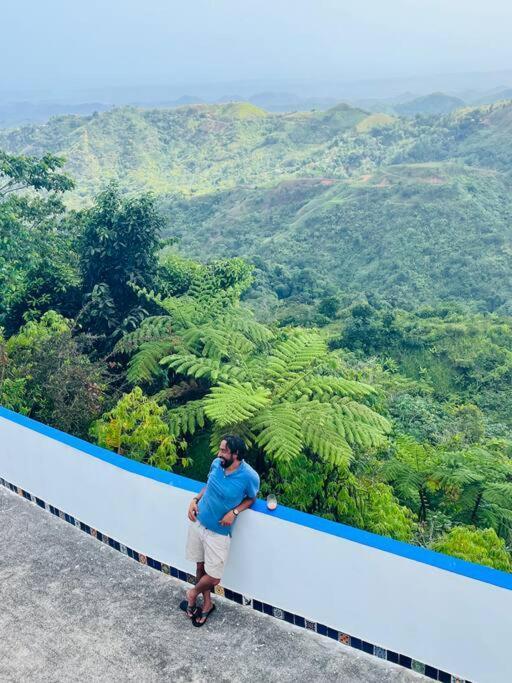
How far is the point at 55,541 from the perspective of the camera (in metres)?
4.68

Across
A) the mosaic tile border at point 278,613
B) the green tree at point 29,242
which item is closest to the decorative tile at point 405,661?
the mosaic tile border at point 278,613

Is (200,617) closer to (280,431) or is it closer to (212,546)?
(212,546)

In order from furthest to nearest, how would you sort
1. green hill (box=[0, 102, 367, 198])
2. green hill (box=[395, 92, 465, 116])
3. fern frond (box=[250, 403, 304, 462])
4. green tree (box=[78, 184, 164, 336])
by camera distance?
green hill (box=[395, 92, 465, 116])
green hill (box=[0, 102, 367, 198])
green tree (box=[78, 184, 164, 336])
fern frond (box=[250, 403, 304, 462])

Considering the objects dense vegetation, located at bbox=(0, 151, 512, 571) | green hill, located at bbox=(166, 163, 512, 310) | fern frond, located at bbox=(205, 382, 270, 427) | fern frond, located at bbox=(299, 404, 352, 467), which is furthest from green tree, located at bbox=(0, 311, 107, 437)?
green hill, located at bbox=(166, 163, 512, 310)

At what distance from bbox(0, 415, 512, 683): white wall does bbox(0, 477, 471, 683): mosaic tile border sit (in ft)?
0.12

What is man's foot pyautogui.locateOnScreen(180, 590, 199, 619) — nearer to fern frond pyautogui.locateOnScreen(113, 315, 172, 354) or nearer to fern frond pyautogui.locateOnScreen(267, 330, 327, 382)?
fern frond pyautogui.locateOnScreen(267, 330, 327, 382)

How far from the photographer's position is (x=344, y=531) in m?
3.55

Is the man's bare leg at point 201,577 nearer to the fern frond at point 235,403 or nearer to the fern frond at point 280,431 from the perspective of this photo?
the fern frond at point 280,431

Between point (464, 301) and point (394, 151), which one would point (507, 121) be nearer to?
point (394, 151)

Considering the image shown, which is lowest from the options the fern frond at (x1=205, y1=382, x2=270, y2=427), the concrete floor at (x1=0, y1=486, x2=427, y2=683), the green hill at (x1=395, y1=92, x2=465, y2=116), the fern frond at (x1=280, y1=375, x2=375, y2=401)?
the concrete floor at (x1=0, y1=486, x2=427, y2=683)

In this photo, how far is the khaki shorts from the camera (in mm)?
3807

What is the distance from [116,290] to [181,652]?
5.06m

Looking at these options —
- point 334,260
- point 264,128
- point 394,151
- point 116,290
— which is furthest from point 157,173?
point 116,290

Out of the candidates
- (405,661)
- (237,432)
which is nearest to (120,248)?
(237,432)
